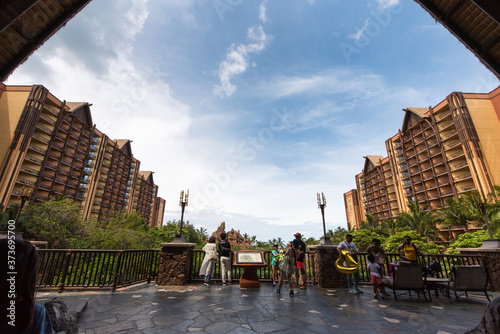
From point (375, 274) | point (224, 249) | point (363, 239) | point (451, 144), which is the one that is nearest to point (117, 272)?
point (224, 249)

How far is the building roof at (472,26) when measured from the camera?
397cm

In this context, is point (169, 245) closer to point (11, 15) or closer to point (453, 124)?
point (11, 15)

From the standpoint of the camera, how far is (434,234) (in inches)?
1334

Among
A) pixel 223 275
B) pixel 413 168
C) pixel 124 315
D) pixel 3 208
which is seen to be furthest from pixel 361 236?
pixel 3 208

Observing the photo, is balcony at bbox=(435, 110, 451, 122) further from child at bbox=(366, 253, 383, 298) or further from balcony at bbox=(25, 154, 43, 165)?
balcony at bbox=(25, 154, 43, 165)

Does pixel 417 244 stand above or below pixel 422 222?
below

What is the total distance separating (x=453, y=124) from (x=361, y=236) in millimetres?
23704

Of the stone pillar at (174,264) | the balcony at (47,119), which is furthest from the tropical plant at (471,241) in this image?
the balcony at (47,119)

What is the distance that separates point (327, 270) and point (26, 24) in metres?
9.61

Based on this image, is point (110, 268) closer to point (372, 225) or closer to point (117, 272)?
point (117, 272)

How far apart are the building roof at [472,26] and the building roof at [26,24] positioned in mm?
7166

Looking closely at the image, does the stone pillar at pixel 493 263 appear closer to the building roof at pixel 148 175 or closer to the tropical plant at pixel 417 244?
the tropical plant at pixel 417 244

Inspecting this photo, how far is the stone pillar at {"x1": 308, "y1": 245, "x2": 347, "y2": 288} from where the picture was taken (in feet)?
23.9

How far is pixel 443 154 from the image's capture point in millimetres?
35469
